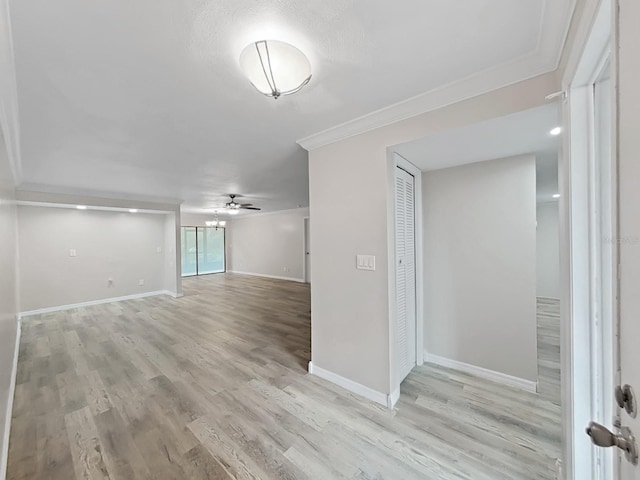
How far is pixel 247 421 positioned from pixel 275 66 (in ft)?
7.52

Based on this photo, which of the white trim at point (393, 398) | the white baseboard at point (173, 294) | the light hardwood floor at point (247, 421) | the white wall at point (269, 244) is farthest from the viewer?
the white wall at point (269, 244)

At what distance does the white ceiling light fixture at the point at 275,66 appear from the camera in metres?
1.17

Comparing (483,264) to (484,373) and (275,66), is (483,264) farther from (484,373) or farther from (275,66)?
(275,66)

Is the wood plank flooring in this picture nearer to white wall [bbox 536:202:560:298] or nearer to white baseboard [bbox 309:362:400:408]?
white wall [bbox 536:202:560:298]

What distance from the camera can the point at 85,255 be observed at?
16.6 ft

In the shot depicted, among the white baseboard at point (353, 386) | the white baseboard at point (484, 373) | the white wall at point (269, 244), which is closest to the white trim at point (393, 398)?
the white baseboard at point (353, 386)

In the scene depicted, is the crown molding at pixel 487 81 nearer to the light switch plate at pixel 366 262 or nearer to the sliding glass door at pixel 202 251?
the light switch plate at pixel 366 262

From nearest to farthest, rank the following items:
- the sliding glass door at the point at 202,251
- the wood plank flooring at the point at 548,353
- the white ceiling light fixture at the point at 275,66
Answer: the white ceiling light fixture at the point at 275,66
the wood plank flooring at the point at 548,353
the sliding glass door at the point at 202,251

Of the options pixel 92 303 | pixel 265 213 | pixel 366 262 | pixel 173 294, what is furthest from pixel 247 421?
pixel 265 213

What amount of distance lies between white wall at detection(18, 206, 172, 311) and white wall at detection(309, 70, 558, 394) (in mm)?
5309

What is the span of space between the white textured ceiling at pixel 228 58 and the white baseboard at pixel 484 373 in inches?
94.0

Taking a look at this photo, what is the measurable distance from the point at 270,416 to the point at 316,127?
2.34 meters

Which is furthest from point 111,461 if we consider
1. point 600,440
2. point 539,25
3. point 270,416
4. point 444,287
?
point 539,25

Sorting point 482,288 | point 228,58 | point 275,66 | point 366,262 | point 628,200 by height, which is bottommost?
point 482,288
